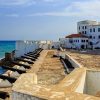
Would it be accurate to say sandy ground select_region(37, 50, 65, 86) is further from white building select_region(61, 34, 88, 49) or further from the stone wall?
white building select_region(61, 34, 88, 49)

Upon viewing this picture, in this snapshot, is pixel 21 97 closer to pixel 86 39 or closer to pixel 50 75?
pixel 50 75

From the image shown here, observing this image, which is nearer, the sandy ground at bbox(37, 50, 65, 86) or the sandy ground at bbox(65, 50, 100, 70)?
the sandy ground at bbox(37, 50, 65, 86)

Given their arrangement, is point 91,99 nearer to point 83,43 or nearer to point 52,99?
point 52,99

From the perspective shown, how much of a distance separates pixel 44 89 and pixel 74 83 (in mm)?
2048

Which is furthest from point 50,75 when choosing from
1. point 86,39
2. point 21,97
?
point 86,39

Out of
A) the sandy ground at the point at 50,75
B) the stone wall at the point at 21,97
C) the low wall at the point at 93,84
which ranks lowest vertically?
the sandy ground at the point at 50,75

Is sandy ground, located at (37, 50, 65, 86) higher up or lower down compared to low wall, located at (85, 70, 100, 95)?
lower down

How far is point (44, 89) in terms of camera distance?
19.6ft

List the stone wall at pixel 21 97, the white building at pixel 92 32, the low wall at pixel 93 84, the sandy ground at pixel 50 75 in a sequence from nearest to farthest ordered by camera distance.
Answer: the stone wall at pixel 21 97 < the low wall at pixel 93 84 < the sandy ground at pixel 50 75 < the white building at pixel 92 32

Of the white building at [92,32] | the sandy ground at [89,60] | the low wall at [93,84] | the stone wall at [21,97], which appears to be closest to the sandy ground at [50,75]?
the sandy ground at [89,60]

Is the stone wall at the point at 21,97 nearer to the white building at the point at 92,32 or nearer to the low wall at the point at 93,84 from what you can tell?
the low wall at the point at 93,84

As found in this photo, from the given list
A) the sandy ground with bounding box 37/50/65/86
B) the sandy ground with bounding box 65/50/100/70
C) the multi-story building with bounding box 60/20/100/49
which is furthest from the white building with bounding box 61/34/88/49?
the sandy ground with bounding box 37/50/65/86

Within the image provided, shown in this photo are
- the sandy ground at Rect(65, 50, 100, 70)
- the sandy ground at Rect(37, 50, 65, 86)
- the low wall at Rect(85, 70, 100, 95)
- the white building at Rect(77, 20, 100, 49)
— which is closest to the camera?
the low wall at Rect(85, 70, 100, 95)

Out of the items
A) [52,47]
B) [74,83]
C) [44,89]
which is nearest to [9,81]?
[74,83]
